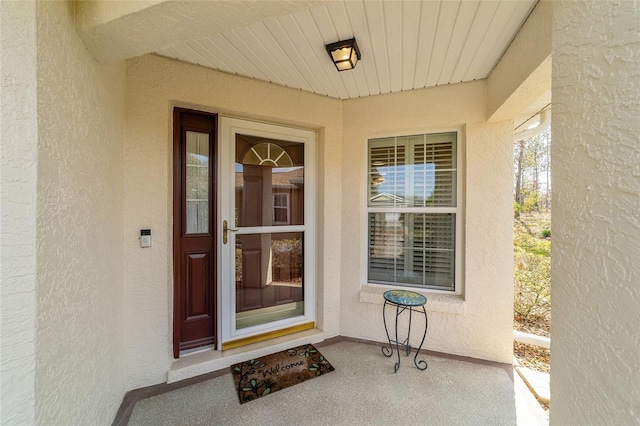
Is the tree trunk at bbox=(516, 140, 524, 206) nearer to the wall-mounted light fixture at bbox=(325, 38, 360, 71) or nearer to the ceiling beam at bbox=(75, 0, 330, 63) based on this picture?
the wall-mounted light fixture at bbox=(325, 38, 360, 71)

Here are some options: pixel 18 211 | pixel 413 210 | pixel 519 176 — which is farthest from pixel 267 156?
pixel 519 176

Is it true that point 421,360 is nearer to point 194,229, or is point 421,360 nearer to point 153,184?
point 194,229

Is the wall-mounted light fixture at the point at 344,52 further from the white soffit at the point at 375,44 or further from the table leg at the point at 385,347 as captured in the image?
the table leg at the point at 385,347

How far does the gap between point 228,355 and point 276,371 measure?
1.54ft

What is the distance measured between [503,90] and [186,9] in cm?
221

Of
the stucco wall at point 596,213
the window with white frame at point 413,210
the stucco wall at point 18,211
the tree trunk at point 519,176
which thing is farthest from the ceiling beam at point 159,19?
the tree trunk at point 519,176

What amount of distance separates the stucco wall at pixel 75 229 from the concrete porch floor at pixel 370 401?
471mm

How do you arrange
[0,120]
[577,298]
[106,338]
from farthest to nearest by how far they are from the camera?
[106,338], [0,120], [577,298]

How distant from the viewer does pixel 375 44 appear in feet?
5.92

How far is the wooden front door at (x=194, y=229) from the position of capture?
216 cm

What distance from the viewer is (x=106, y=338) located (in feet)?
5.04

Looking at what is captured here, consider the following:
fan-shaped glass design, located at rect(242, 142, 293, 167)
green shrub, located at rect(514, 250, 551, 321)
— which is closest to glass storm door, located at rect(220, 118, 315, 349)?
fan-shaped glass design, located at rect(242, 142, 293, 167)

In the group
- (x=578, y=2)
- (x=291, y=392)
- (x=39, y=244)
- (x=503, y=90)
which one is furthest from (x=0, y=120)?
(x=503, y=90)

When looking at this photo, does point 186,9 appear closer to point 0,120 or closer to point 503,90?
point 0,120
